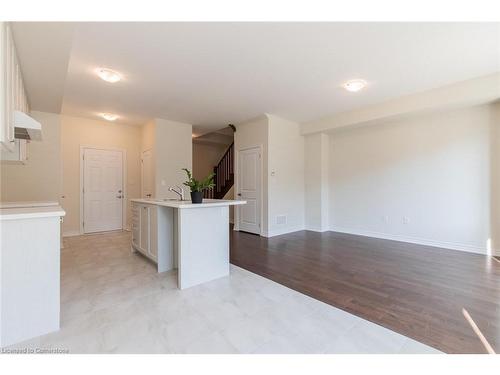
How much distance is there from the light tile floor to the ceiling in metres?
2.49

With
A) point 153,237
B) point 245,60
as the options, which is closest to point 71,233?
point 153,237

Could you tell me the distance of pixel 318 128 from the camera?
5.48m

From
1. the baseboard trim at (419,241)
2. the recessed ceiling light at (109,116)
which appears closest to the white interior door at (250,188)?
the baseboard trim at (419,241)

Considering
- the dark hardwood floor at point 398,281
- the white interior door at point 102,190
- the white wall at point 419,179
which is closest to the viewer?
the dark hardwood floor at point 398,281

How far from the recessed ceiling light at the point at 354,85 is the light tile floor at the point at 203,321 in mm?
3036

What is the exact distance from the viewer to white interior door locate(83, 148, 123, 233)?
5.54m

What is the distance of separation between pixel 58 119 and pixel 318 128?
5.39m

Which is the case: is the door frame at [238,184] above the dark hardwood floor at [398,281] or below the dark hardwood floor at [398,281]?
above

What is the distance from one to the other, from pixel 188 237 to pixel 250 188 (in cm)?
316

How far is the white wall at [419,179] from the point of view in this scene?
153 inches

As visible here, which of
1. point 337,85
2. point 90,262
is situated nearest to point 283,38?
point 337,85

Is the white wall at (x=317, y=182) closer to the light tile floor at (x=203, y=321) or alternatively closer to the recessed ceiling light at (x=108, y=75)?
the light tile floor at (x=203, y=321)

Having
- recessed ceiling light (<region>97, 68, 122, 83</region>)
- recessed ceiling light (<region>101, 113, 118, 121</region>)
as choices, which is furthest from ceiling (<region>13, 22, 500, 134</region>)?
recessed ceiling light (<region>101, 113, 118, 121</region>)

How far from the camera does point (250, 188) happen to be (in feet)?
18.5
